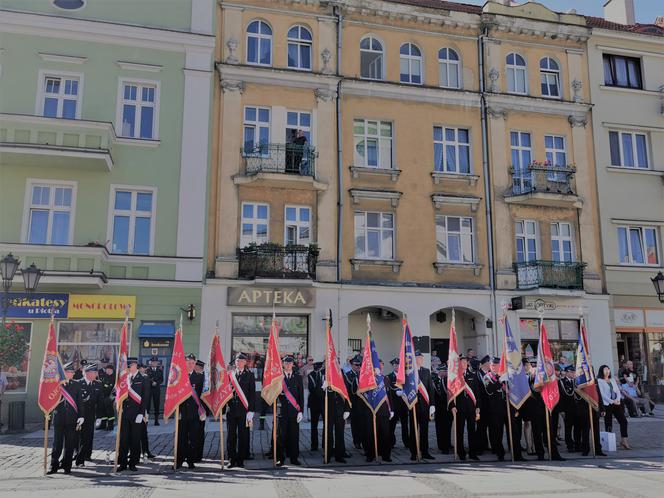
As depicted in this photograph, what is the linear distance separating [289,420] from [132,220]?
34.7 feet

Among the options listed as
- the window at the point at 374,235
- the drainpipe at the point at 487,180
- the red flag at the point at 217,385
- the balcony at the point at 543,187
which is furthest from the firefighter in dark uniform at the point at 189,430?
the balcony at the point at 543,187

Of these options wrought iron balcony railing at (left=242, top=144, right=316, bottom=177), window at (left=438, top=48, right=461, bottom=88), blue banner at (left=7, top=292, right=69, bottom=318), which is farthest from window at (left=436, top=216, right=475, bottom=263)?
blue banner at (left=7, top=292, right=69, bottom=318)

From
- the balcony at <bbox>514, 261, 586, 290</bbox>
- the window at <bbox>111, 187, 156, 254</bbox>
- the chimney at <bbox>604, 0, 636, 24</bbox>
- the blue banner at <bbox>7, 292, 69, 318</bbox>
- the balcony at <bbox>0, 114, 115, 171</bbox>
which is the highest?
the chimney at <bbox>604, 0, 636, 24</bbox>

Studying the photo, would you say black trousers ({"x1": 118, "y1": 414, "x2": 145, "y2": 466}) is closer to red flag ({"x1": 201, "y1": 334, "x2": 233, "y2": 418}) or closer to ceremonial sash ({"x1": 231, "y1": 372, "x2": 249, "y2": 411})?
red flag ({"x1": 201, "y1": 334, "x2": 233, "y2": 418})

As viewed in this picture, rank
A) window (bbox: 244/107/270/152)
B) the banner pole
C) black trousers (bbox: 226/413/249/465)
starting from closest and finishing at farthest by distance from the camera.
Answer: the banner pole, black trousers (bbox: 226/413/249/465), window (bbox: 244/107/270/152)

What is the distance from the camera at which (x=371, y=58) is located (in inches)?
906

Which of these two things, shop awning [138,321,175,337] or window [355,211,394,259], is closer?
shop awning [138,321,175,337]

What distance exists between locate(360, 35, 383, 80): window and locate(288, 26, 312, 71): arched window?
202cm

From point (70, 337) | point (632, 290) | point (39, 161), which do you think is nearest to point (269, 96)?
point (39, 161)

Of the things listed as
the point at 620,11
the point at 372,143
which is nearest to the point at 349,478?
the point at 372,143

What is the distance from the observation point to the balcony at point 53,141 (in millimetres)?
18156

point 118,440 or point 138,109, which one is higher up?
point 138,109

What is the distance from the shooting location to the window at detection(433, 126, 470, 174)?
902 inches

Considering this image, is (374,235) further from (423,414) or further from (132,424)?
(132,424)
